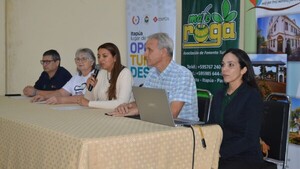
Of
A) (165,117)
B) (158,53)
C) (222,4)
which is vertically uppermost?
(222,4)

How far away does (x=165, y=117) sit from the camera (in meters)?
2.15

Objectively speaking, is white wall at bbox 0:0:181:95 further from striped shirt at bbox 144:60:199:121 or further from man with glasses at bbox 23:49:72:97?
striped shirt at bbox 144:60:199:121

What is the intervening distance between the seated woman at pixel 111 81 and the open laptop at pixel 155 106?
851 millimetres

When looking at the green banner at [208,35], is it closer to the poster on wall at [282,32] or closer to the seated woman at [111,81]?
the poster on wall at [282,32]

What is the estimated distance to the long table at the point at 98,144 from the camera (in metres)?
1.79

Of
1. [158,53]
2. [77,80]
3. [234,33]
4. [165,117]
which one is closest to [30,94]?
[77,80]

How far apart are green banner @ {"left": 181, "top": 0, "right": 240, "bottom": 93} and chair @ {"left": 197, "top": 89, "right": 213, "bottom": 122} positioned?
1069 millimetres

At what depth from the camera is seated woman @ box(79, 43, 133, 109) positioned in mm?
3328

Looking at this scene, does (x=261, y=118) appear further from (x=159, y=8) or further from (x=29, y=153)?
(x=159, y=8)

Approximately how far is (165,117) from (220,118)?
2.08 feet

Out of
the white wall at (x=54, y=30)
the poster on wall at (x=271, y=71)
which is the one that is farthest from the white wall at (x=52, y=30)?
the poster on wall at (x=271, y=71)

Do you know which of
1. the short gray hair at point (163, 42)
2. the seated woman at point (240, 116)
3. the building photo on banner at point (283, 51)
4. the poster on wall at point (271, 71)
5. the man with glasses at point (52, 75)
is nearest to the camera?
the seated woman at point (240, 116)

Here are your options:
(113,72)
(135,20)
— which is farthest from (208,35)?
(113,72)

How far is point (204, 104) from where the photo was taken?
322 cm
